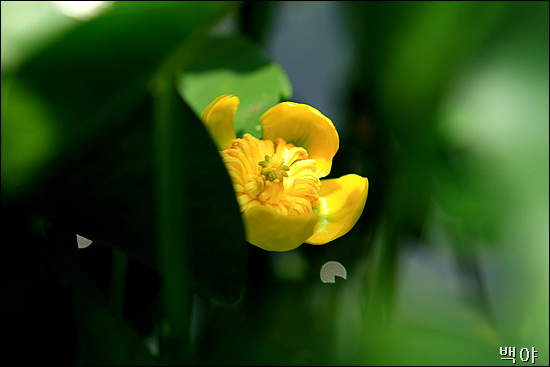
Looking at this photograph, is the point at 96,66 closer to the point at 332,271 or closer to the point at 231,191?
the point at 231,191

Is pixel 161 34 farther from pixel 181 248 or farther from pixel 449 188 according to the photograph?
pixel 449 188

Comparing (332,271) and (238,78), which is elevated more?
(238,78)

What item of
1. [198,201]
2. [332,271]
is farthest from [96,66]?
[332,271]

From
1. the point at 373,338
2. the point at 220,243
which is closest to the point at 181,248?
the point at 220,243

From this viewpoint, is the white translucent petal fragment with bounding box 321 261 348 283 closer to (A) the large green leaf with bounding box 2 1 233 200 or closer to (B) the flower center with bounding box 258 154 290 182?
(B) the flower center with bounding box 258 154 290 182

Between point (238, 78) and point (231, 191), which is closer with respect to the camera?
point (231, 191)
